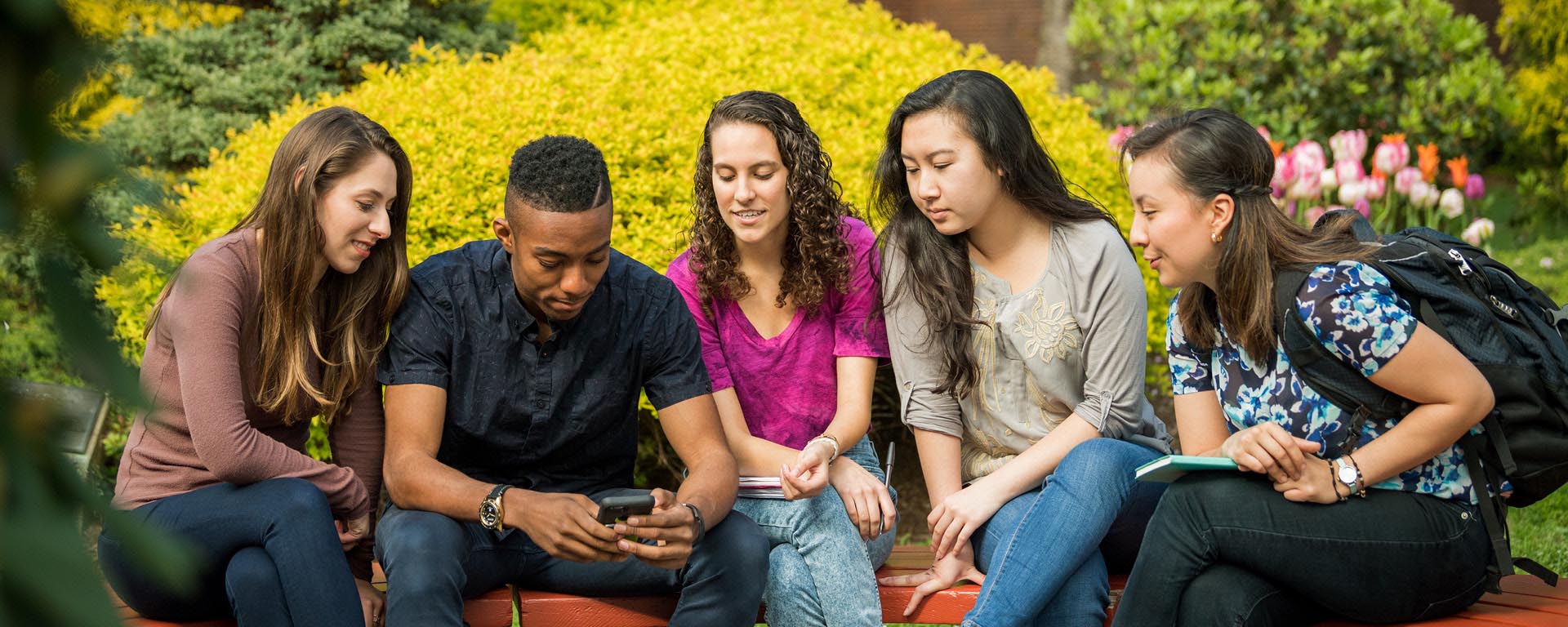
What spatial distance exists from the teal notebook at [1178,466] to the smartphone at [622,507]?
1.04 meters

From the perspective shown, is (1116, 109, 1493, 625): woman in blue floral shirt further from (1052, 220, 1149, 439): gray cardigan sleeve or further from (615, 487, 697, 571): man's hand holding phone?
(615, 487, 697, 571): man's hand holding phone

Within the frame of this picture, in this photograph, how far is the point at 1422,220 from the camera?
695cm

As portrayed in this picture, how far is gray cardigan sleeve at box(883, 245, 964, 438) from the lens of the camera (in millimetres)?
3303

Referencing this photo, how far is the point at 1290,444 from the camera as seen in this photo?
8.88 ft

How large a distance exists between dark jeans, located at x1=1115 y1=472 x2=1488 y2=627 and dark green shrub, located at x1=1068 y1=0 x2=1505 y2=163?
216 inches

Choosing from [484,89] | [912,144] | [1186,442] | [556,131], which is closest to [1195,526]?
[1186,442]

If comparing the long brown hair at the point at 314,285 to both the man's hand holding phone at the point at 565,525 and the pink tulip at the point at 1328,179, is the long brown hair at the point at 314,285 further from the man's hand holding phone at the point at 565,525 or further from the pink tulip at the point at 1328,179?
the pink tulip at the point at 1328,179

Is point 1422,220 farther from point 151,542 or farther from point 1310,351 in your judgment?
point 151,542

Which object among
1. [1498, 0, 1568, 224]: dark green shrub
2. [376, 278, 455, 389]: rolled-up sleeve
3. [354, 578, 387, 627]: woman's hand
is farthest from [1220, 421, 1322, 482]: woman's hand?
[1498, 0, 1568, 224]: dark green shrub

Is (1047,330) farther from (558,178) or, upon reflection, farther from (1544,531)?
(1544,531)

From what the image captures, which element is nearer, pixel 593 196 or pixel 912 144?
pixel 593 196

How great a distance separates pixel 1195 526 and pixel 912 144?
113 cm

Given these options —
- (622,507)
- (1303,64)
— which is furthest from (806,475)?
(1303,64)

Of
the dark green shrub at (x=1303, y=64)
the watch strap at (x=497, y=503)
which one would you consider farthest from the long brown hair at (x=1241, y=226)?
the dark green shrub at (x=1303, y=64)
